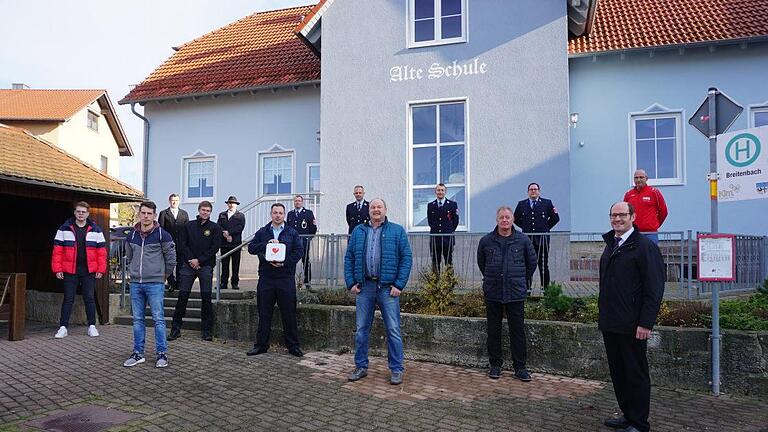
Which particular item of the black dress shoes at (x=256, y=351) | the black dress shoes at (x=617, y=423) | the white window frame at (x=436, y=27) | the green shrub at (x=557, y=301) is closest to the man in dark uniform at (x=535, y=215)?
the green shrub at (x=557, y=301)

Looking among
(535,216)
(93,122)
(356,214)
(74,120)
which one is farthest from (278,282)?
(93,122)

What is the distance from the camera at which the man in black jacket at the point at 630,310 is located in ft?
14.9

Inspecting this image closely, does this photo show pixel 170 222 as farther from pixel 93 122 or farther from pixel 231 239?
pixel 93 122

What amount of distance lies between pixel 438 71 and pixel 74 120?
25.7 metres

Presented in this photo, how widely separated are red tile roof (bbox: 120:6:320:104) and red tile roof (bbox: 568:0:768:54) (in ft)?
21.6

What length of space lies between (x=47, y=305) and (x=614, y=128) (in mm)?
11727

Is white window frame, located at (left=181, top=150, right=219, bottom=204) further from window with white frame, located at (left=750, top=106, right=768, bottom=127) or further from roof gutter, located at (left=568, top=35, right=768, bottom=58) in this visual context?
window with white frame, located at (left=750, top=106, right=768, bottom=127)

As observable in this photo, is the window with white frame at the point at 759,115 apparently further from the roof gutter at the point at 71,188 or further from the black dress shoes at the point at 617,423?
the roof gutter at the point at 71,188

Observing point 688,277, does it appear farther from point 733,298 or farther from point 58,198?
point 58,198

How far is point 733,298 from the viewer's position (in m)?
7.19

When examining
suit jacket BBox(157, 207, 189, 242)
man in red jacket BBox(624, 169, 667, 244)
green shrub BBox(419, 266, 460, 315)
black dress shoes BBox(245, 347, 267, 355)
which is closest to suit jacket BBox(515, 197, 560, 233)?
man in red jacket BBox(624, 169, 667, 244)

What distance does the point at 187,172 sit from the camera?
15477mm

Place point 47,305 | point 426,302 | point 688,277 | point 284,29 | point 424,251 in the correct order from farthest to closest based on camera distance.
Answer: point 284,29
point 47,305
point 424,251
point 426,302
point 688,277

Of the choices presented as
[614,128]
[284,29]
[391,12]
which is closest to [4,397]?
[391,12]
